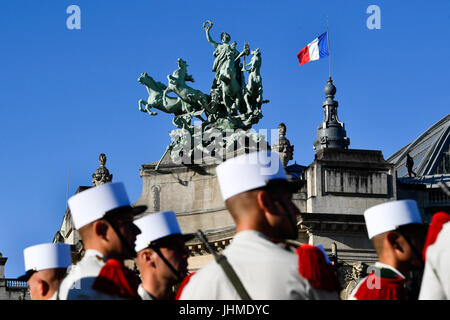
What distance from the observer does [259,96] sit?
6125 centimetres

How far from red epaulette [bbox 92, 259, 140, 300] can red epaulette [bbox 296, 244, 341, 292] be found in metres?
2.24

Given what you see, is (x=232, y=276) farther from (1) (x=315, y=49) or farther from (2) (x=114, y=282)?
(1) (x=315, y=49)

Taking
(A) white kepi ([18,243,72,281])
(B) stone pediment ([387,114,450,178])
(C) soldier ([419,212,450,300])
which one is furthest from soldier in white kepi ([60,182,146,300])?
(B) stone pediment ([387,114,450,178])

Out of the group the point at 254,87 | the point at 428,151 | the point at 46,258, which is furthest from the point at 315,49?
the point at 46,258

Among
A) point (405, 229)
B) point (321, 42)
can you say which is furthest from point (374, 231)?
point (321, 42)

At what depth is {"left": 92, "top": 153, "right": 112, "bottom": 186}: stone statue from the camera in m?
63.4

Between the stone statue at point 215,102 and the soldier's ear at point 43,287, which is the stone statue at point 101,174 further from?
the soldier's ear at point 43,287

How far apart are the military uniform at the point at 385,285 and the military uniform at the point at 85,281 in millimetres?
3284

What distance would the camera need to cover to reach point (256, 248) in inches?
390

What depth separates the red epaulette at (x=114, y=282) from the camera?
11516 millimetres

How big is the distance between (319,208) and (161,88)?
471 inches

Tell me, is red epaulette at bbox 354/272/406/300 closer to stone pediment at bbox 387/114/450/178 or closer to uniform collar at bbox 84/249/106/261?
uniform collar at bbox 84/249/106/261

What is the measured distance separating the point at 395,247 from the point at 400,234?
180 mm
